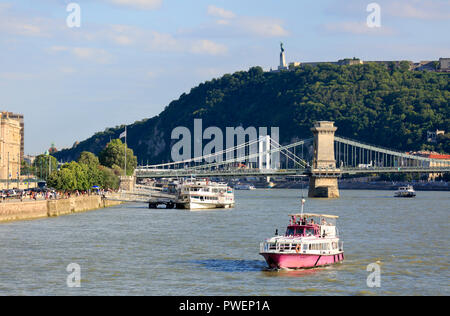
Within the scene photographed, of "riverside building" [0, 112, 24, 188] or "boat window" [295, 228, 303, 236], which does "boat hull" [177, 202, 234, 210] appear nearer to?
"riverside building" [0, 112, 24, 188]

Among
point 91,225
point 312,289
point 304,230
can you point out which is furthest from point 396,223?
point 312,289

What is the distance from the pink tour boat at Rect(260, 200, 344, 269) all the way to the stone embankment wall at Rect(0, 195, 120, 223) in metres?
28.4

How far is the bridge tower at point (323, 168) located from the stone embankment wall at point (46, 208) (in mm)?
50636

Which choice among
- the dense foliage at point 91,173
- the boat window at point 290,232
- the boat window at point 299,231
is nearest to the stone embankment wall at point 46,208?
the dense foliage at point 91,173

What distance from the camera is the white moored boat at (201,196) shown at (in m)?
96.4

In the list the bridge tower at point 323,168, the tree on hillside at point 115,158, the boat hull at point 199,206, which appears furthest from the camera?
the tree on hillside at point 115,158

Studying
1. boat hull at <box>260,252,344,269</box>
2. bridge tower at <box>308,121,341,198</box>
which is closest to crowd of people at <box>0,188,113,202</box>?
boat hull at <box>260,252,344,269</box>

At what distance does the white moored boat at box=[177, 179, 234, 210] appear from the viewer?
9644 centimetres

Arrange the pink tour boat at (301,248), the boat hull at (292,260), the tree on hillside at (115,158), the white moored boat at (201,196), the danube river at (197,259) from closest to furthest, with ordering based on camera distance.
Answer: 1. the danube river at (197,259)
2. the boat hull at (292,260)
3. the pink tour boat at (301,248)
4. the white moored boat at (201,196)
5. the tree on hillside at (115,158)

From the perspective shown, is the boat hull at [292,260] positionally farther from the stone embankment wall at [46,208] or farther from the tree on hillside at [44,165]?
the tree on hillside at [44,165]

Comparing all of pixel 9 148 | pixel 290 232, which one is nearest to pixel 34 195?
pixel 290 232
